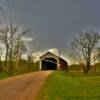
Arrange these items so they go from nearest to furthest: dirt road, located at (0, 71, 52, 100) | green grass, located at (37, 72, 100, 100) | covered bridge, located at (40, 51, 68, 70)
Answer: dirt road, located at (0, 71, 52, 100), green grass, located at (37, 72, 100, 100), covered bridge, located at (40, 51, 68, 70)

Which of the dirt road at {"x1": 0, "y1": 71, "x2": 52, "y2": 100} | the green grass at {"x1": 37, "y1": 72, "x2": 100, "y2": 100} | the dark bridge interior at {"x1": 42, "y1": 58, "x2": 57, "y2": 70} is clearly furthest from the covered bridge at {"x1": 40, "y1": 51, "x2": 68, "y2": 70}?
the dirt road at {"x1": 0, "y1": 71, "x2": 52, "y2": 100}

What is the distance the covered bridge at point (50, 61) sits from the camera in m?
88.6

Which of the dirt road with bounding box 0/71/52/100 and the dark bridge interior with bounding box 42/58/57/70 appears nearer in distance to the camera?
the dirt road with bounding box 0/71/52/100

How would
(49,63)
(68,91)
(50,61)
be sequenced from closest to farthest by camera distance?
(68,91) < (50,61) < (49,63)

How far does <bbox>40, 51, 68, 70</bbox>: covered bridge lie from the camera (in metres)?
88.6

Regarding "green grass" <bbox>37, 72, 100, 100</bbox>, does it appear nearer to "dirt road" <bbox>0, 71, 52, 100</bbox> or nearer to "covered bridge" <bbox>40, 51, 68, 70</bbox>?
"dirt road" <bbox>0, 71, 52, 100</bbox>

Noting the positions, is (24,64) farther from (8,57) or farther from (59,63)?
(8,57)

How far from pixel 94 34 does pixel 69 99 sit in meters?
74.7

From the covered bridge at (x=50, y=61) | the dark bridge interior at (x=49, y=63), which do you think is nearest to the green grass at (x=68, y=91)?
the covered bridge at (x=50, y=61)

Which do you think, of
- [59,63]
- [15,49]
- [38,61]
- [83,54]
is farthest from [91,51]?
[15,49]

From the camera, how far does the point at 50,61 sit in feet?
298

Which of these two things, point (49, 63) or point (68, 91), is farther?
point (49, 63)

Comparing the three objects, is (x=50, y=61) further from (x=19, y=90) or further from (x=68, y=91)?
(x=19, y=90)

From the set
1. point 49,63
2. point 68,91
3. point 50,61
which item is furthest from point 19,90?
point 49,63
